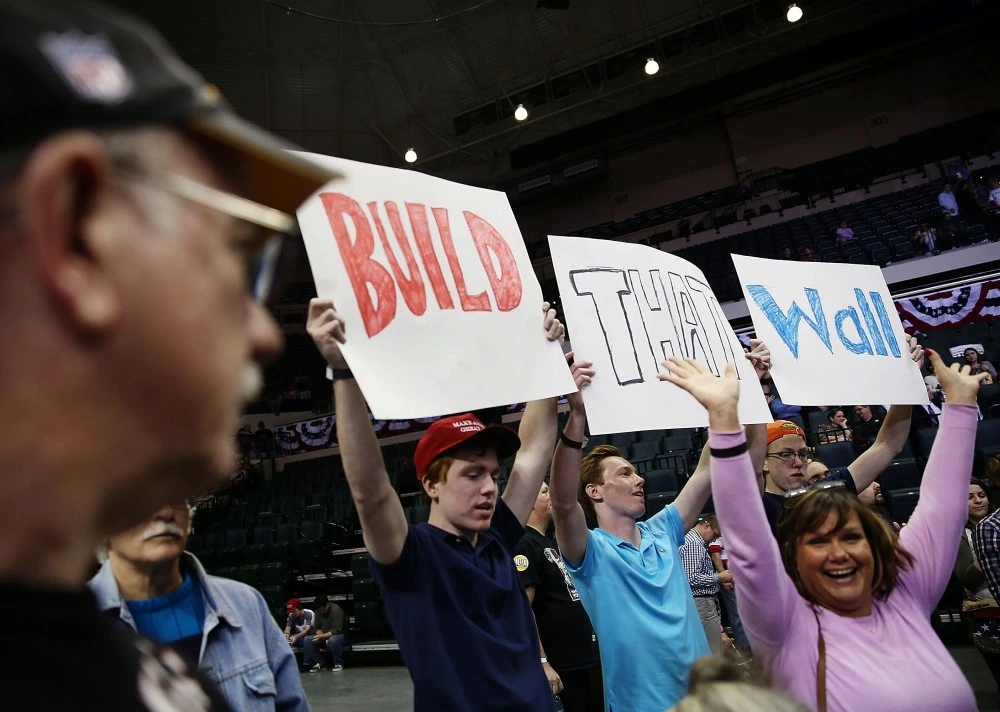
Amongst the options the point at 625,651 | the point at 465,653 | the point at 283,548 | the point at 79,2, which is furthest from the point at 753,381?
the point at 283,548

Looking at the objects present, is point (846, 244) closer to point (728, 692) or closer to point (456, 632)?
point (456, 632)

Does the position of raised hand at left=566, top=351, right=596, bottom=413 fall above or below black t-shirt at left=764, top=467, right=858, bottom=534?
above

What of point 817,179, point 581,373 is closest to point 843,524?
point 581,373

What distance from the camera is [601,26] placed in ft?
44.9

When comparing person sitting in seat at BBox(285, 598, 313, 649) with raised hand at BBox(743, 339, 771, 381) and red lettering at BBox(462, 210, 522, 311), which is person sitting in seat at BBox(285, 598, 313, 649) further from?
red lettering at BBox(462, 210, 522, 311)

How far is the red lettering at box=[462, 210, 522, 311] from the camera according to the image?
1.89 meters

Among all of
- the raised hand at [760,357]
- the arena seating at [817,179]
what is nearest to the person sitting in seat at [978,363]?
the raised hand at [760,357]

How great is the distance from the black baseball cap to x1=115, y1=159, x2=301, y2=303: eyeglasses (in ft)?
0.06

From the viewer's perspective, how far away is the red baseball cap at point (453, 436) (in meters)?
1.72

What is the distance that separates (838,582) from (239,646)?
4.26 ft

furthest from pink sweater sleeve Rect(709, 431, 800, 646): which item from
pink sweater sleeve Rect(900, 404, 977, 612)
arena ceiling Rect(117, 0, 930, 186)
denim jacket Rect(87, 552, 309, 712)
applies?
arena ceiling Rect(117, 0, 930, 186)

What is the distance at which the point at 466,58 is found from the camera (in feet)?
44.4

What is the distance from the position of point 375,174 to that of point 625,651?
59.5 inches

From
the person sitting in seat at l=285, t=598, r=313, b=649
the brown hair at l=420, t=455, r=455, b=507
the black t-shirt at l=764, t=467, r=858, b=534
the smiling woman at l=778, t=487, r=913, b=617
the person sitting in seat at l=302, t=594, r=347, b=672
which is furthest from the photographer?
the person sitting in seat at l=285, t=598, r=313, b=649
